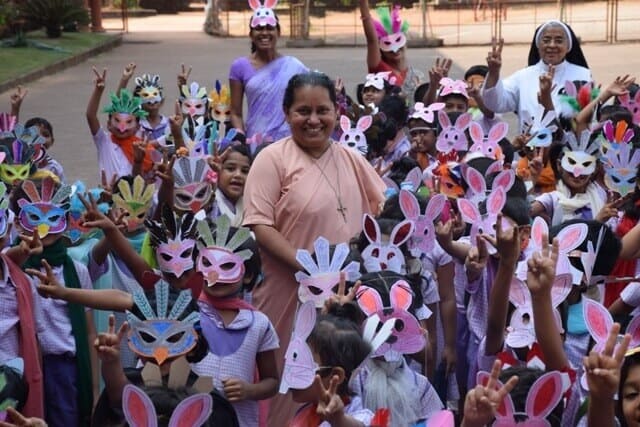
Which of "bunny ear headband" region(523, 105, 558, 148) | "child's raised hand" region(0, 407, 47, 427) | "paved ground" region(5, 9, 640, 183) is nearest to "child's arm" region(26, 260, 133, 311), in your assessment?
"child's raised hand" region(0, 407, 47, 427)

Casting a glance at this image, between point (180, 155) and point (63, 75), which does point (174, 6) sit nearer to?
point (63, 75)

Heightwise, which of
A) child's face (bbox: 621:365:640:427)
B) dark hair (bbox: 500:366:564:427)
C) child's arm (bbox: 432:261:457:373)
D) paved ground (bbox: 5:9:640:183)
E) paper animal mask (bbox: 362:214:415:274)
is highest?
paper animal mask (bbox: 362:214:415:274)

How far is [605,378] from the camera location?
116 inches

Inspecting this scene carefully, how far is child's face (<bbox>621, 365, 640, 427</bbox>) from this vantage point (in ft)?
10.5

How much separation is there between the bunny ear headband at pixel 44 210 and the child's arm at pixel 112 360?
4.13 feet

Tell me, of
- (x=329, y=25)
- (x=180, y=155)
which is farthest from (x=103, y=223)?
(x=329, y=25)

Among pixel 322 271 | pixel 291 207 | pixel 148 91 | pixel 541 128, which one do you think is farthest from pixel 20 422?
pixel 148 91

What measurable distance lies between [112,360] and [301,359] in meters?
0.62

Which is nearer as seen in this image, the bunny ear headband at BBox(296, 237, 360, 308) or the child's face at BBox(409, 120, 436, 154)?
the bunny ear headband at BBox(296, 237, 360, 308)

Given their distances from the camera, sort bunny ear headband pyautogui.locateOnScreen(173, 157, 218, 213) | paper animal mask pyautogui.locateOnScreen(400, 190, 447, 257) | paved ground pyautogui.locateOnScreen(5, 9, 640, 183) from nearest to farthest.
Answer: paper animal mask pyautogui.locateOnScreen(400, 190, 447, 257), bunny ear headband pyautogui.locateOnScreen(173, 157, 218, 213), paved ground pyautogui.locateOnScreen(5, 9, 640, 183)

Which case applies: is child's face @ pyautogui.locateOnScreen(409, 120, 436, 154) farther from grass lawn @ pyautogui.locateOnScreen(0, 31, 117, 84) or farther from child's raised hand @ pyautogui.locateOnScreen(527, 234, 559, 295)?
grass lawn @ pyautogui.locateOnScreen(0, 31, 117, 84)

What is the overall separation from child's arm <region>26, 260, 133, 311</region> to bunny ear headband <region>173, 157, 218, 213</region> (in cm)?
126

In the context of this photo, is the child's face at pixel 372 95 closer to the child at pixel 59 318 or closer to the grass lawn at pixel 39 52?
the child at pixel 59 318

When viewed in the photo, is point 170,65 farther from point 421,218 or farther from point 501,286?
point 501,286
